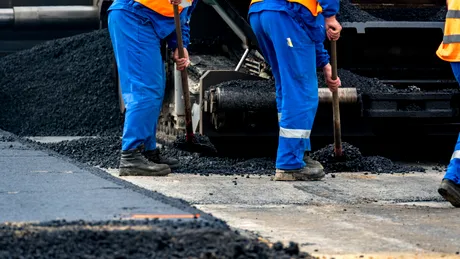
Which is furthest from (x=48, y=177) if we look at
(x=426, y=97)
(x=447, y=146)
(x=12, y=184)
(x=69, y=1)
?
(x=69, y=1)

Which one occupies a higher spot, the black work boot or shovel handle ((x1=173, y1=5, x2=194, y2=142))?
shovel handle ((x1=173, y1=5, x2=194, y2=142))

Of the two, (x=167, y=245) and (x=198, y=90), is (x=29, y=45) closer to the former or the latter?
(x=198, y=90)

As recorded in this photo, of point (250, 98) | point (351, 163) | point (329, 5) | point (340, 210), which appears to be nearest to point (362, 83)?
point (351, 163)

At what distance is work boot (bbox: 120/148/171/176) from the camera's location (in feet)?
23.5

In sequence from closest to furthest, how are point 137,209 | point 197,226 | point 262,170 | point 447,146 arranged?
1. point 197,226
2. point 137,209
3. point 262,170
4. point 447,146

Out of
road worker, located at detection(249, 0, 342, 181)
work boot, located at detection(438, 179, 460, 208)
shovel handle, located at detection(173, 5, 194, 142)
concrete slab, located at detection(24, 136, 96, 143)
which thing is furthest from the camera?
concrete slab, located at detection(24, 136, 96, 143)

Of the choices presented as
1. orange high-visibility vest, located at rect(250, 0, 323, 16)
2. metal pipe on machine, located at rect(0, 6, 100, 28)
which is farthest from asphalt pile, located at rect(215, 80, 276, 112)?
metal pipe on machine, located at rect(0, 6, 100, 28)

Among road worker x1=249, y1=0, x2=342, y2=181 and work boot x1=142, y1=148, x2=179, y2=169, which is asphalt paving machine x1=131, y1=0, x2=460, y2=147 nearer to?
work boot x1=142, y1=148, x2=179, y2=169

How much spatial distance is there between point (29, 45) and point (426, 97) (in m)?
6.33

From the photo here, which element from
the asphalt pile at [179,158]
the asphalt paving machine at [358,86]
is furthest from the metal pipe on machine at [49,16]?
the asphalt pile at [179,158]

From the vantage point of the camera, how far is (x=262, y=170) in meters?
7.71

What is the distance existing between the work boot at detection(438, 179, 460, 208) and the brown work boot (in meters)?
1.16

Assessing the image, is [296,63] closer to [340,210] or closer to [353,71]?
[340,210]

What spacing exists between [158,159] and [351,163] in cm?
132
